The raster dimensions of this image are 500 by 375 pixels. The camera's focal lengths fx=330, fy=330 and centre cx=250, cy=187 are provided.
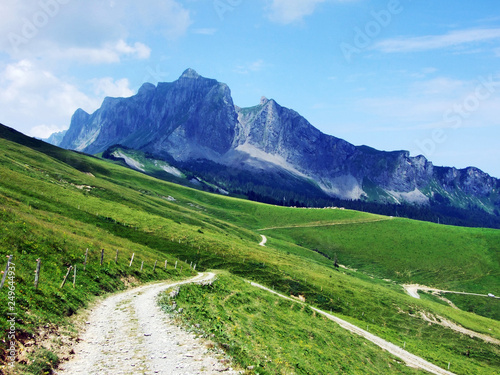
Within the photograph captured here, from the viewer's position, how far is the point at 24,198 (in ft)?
210

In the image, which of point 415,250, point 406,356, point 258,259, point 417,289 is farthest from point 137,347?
point 415,250

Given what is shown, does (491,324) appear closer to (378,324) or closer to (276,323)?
(378,324)

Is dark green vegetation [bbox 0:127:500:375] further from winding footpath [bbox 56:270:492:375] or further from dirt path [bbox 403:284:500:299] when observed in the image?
dirt path [bbox 403:284:500:299]

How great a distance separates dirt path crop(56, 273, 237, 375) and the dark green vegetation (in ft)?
6.06

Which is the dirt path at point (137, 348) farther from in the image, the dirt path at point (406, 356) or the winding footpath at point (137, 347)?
the dirt path at point (406, 356)

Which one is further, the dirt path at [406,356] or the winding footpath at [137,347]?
the dirt path at [406,356]

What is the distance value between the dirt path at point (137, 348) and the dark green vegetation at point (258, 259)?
1.85 metres

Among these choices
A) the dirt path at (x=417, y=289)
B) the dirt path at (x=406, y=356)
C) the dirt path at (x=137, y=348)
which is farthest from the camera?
the dirt path at (x=417, y=289)

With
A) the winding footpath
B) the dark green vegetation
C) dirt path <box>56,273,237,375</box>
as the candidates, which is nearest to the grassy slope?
the dark green vegetation

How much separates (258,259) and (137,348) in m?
63.8

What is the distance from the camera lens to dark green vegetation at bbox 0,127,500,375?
29.3 meters

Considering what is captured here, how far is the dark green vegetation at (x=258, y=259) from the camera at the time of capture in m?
29.3

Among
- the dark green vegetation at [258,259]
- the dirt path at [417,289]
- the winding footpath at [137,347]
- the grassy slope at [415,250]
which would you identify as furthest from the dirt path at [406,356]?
the grassy slope at [415,250]

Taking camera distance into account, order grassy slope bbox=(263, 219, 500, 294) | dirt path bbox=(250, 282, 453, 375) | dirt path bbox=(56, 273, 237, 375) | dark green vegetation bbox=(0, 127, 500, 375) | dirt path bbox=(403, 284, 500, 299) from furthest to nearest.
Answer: grassy slope bbox=(263, 219, 500, 294), dirt path bbox=(403, 284, 500, 299), dirt path bbox=(250, 282, 453, 375), dark green vegetation bbox=(0, 127, 500, 375), dirt path bbox=(56, 273, 237, 375)
